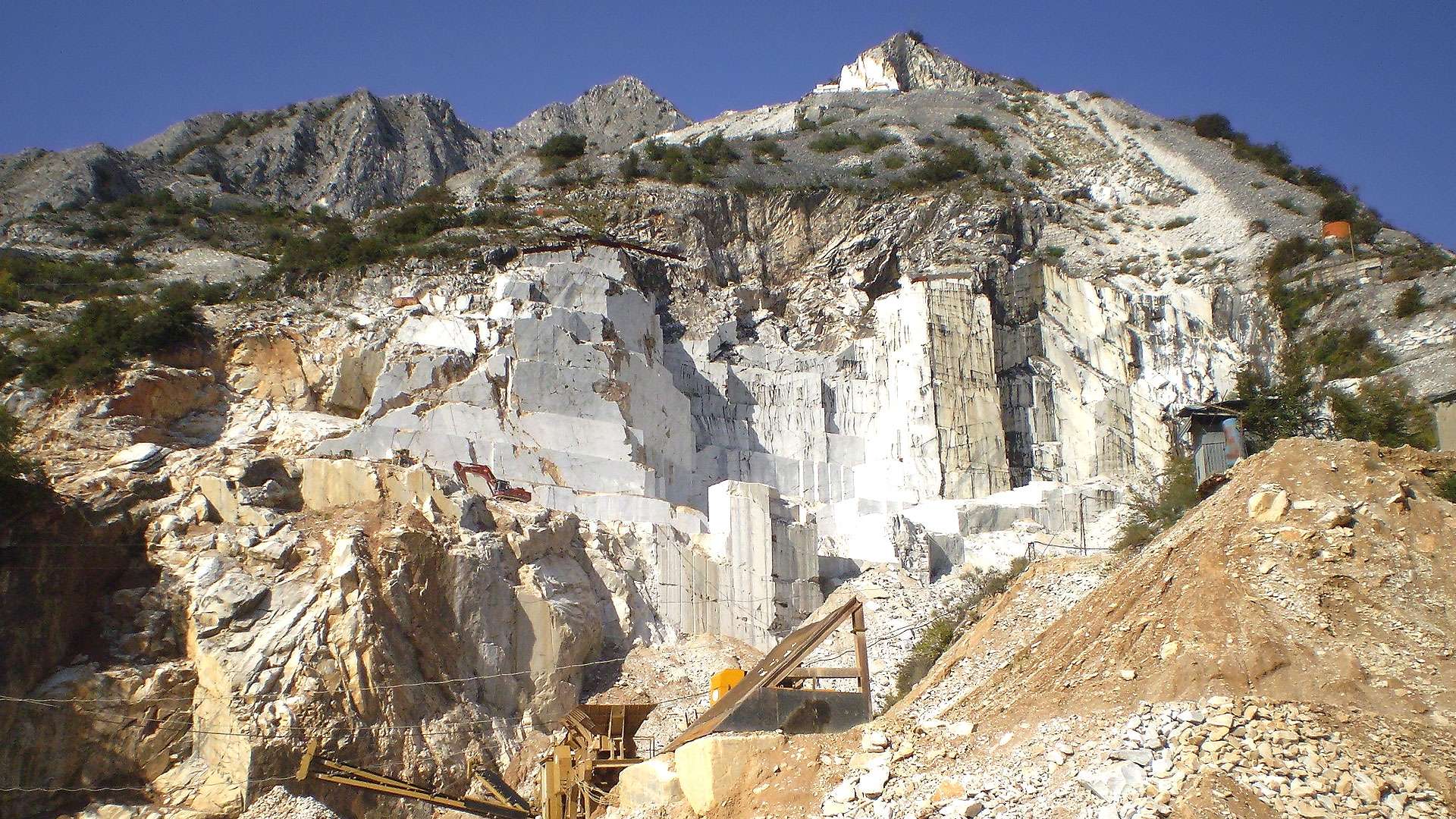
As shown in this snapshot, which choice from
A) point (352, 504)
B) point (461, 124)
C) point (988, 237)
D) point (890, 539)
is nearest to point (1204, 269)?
point (988, 237)

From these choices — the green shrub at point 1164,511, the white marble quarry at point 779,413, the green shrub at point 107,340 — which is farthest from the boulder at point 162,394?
the green shrub at point 1164,511

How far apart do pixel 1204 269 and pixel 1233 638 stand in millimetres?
24992

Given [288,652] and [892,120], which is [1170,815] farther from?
[892,120]

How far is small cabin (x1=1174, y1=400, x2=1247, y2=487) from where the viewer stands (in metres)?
18.7

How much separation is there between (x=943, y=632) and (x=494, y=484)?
872 centimetres

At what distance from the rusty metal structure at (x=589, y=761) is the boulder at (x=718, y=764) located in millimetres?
2033

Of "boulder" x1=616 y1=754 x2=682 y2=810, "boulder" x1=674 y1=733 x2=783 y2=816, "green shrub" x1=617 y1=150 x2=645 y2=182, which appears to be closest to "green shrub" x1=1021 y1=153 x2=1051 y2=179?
"green shrub" x1=617 y1=150 x2=645 y2=182

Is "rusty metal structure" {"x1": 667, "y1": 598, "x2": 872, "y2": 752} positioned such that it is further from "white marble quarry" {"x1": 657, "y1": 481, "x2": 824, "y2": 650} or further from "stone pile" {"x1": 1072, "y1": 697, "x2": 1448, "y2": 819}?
"white marble quarry" {"x1": 657, "y1": 481, "x2": 824, "y2": 650}

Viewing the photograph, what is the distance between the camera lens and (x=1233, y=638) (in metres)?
11.6

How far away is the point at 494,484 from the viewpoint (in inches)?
894

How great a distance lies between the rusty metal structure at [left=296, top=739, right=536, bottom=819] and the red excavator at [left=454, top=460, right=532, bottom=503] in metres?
6.58

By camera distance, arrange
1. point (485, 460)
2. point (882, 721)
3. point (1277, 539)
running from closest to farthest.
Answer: point (1277, 539) → point (882, 721) → point (485, 460)

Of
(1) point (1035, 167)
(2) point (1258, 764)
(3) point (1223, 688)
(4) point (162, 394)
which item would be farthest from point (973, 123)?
(2) point (1258, 764)

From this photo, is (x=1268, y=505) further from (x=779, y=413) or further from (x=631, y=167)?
(x=631, y=167)
